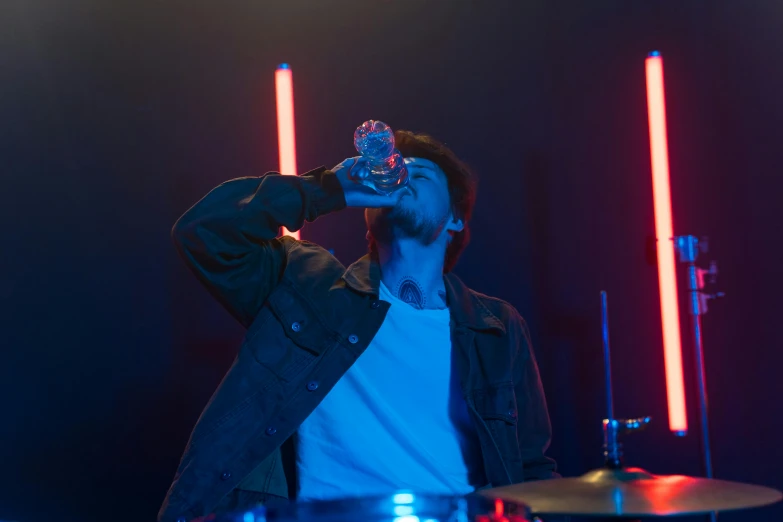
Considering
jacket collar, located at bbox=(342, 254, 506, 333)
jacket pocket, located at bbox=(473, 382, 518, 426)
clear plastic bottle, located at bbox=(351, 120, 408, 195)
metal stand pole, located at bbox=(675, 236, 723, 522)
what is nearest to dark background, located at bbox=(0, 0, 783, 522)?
metal stand pole, located at bbox=(675, 236, 723, 522)

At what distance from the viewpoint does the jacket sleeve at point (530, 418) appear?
7.79 ft

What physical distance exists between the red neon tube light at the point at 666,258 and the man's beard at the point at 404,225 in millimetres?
691

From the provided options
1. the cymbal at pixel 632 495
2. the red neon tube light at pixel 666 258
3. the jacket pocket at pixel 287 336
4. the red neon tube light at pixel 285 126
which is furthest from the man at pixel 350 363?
the cymbal at pixel 632 495

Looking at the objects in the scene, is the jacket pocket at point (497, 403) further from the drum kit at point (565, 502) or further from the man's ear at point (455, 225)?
the drum kit at point (565, 502)

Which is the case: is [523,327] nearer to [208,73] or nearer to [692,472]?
[692,472]

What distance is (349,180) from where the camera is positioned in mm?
2082

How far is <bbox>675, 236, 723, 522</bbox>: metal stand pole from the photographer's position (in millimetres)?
2484

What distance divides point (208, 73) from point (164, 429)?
3.90 feet

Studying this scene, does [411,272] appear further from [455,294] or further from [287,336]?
[287,336]

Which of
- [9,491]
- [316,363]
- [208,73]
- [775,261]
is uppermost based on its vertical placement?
[208,73]

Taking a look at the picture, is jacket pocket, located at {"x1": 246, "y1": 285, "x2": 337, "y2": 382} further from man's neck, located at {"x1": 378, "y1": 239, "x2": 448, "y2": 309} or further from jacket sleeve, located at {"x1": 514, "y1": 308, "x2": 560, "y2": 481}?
jacket sleeve, located at {"x1": 514, "y1": 308, "x2": 560, "y2": 481}

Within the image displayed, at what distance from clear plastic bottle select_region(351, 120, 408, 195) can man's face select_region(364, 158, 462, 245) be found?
7.2 inches

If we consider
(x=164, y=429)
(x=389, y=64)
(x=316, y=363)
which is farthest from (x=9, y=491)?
(x=389, y=64)

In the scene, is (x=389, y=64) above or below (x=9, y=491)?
above
